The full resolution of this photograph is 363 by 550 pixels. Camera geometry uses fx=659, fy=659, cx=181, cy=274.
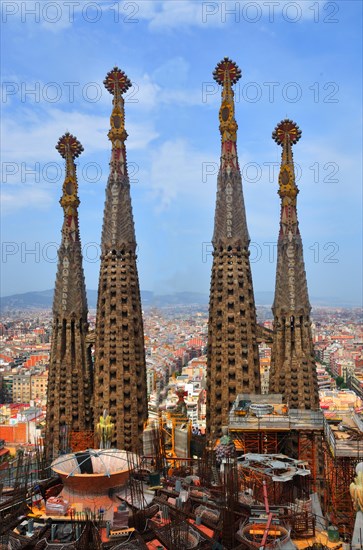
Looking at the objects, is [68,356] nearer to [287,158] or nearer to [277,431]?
[277,431]

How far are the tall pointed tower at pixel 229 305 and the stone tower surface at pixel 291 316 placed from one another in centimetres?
114

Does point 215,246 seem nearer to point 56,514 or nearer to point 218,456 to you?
point 218,456

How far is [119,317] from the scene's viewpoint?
2644 cm

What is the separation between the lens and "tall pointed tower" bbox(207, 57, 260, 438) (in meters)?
25.5

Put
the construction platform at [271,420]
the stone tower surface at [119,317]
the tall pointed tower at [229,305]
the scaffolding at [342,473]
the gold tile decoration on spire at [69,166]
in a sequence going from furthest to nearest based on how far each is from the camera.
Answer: the gold tile decoration on spire at [69,166] → the stone tower surface at [119,317] → the tall pointed tower at [229,305] → the construction platform at [271,420] → the scaffolding at [342,473]

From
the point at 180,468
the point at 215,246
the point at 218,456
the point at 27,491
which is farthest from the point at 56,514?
the point at 215,246

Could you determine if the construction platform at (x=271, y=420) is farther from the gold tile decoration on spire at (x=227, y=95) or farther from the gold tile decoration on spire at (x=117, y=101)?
the gold tile decoration on spire at (x=117, y=101)

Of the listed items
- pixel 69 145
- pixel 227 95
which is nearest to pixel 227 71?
pixel 227 95

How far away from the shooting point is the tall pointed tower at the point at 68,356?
89.9ft

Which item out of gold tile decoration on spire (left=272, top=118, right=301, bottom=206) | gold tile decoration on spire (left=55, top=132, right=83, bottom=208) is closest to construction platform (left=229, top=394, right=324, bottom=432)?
gold tile decoration on spire (left=272, top=118, right=301, bottom=206)

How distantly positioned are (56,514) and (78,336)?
13.9 m

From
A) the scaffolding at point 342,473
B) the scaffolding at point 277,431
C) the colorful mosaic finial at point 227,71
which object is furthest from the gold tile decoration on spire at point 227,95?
the scaffolding at point 342,473

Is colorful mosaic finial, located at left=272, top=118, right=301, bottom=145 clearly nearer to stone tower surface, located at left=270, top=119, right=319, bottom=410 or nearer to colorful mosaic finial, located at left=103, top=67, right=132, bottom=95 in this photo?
stone tower surface, located at left=270, top=119, right=319, bottom=410

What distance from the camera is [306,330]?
26.6m
